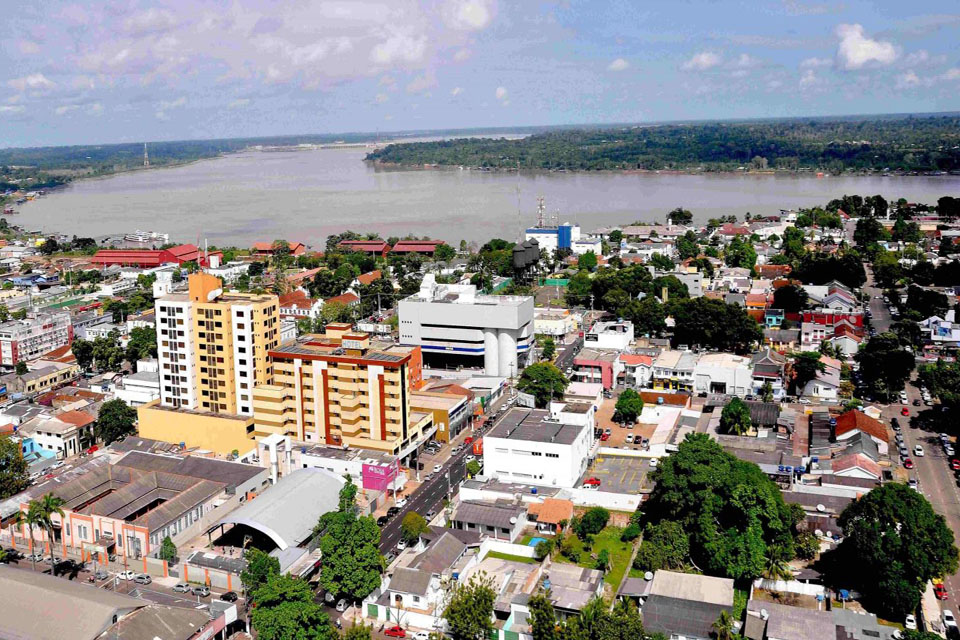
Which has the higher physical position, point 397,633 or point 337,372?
point 337,372

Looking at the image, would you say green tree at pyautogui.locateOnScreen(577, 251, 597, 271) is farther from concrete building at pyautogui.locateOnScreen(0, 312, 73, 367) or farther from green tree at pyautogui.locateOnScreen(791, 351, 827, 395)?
concrete building at pyautogui.locateOnScreen(0, 312, 73, 367)

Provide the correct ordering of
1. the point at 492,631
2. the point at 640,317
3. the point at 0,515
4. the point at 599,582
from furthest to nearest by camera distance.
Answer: the point at 640,317
the point at 0,515
the point at 599,582
the point at 492,631

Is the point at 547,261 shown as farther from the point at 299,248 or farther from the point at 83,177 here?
the point at 83,177

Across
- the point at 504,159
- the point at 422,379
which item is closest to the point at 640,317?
the point at 422,379

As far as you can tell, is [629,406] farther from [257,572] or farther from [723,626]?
[257,572]

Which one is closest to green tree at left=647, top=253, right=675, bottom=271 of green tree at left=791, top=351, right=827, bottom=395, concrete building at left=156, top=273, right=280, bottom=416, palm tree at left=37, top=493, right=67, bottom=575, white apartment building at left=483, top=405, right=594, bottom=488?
green tree at left=791, top=351, right=827, bottom=395
